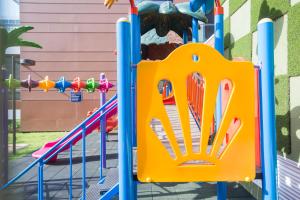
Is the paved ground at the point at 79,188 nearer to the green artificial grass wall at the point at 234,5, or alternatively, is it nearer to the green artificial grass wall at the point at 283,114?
the green artificial grass wall at the point at 283,114

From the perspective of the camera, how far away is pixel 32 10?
39.9 ft

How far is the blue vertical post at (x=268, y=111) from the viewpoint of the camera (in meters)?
1.95

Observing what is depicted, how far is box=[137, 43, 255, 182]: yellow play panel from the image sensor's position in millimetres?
1995

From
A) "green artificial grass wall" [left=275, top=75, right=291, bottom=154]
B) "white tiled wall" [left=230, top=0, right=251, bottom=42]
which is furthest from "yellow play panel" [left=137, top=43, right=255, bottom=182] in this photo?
"white tiled wall" [left=230, top=0, right=251, bottom=42]

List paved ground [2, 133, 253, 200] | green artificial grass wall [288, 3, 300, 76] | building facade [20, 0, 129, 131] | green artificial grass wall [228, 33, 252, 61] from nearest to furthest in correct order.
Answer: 1. green artificial grass wall [288, 3, 300, 76]
2. green artificial grass wall [228, 33, 252, 61]
3. paved ground [2, 133, 253, 200]
4. building facade [20, 0, 129, 131]

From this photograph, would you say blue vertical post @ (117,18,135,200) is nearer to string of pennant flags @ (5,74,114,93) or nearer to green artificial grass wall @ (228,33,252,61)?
green artificial grass wall @ (228,33,252,61)

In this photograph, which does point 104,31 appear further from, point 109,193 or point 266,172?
point 266,172

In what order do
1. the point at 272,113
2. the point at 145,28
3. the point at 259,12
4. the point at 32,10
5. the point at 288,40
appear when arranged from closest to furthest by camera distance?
the point at 272,113 → the point at 288,40 → the point at 259,12 → the point at 145,28 → the point at 32,10

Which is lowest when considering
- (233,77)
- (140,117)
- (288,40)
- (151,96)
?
(140,117)

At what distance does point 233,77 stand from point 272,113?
13.7 inches

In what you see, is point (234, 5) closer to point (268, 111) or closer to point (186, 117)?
point (268, 111)

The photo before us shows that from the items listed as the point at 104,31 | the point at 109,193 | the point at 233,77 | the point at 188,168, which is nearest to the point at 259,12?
the point at 233,77

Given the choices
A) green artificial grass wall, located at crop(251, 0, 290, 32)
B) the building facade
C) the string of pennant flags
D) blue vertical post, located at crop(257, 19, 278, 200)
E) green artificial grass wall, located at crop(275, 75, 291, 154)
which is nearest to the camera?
blue vertical post, located at crop(257, 19, 278, 200)

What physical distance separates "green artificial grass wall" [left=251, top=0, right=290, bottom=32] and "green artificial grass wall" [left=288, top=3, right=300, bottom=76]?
0.17 meters
